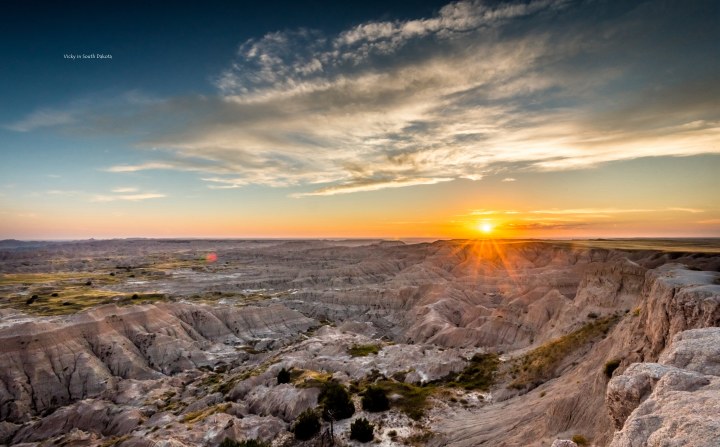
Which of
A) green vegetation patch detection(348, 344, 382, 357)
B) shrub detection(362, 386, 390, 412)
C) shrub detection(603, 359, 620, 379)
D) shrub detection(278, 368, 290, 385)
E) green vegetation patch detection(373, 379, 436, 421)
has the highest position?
shrub detection(603, 359, 620, 379)

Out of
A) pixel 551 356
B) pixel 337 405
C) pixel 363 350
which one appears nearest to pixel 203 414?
pixel 337 405

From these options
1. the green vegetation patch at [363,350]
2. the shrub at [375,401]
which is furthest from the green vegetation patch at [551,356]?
the green vegetation patch at [363,350]

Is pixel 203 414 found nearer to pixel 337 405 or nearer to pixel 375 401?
pixel 337 405

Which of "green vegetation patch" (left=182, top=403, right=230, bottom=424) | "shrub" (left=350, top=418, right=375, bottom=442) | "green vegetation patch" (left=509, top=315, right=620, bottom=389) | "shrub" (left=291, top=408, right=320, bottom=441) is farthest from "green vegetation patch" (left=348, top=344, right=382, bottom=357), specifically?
Answer: "shrub" (left=350, top=418, right=375, bottom=442)

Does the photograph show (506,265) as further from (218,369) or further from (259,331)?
(218,369)

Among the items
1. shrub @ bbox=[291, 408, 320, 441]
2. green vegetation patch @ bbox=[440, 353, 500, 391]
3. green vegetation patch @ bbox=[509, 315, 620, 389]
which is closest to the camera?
shrub @ bbox=[291, 408, 320, 441]

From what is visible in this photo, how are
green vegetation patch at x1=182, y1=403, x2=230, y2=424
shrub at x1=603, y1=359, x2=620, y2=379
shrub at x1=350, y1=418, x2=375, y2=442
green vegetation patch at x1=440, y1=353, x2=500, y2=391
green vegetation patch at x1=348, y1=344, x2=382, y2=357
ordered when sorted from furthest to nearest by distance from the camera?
green vegetation patch at x1=348, y1=344, x2=382, y2=357, green vegetation patch at x1=440, y1=353, x2=500, y2=391, green vegetation patch at x1=182, y1=403, x2=230, y2=424, shrub at x1=350, y1=418, x2=375, y2=442, shrub at x1=603, y1=359, x2=620, y2=379

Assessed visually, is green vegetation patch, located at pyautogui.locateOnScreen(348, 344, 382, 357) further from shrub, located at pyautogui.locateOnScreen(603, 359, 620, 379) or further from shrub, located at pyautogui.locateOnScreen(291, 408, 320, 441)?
shrub, located at pyautogui.locateOnScreen(603, 359, 620, 379)
